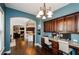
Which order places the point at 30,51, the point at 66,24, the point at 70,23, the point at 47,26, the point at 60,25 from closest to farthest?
the point at 70,23 → the point at 66,24 → the point at 60,25 → the point at 30,51 → the point at 47,26

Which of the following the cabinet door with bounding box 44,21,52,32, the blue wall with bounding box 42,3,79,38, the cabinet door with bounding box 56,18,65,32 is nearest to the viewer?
the blue wall with bounding box 42,3,79,38

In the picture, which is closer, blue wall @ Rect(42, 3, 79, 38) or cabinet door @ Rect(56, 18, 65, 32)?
blue wall @ Rect(42, 3, 79, 38)

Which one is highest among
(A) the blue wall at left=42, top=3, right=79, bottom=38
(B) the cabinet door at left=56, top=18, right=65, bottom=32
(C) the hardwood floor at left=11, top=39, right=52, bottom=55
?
(A) the blue wall at left=42, top=3, right=79, bottom=38

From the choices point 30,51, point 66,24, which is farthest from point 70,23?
point 30,51

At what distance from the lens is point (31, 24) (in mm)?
5656

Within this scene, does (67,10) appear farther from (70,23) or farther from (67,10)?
(70,23)

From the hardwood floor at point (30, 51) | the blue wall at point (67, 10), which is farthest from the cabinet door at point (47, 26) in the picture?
the hardwood floor at point (30, 51)

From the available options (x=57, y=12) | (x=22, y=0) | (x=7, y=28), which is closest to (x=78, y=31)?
(x=57, y=12)

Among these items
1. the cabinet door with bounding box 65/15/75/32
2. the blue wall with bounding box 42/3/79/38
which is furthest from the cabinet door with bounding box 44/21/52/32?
the cabinet door with bounding box 65/15/75/32

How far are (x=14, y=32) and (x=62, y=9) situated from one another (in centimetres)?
231

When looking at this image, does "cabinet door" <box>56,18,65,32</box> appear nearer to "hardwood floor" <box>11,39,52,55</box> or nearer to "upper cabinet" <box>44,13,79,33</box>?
"upper cabinet" <box>44,13,79,33</box>

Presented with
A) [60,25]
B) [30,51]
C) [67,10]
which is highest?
[67,10]

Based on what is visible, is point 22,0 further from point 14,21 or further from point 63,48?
point 14,21

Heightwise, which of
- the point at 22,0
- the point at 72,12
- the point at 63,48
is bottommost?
the point at 63,48
